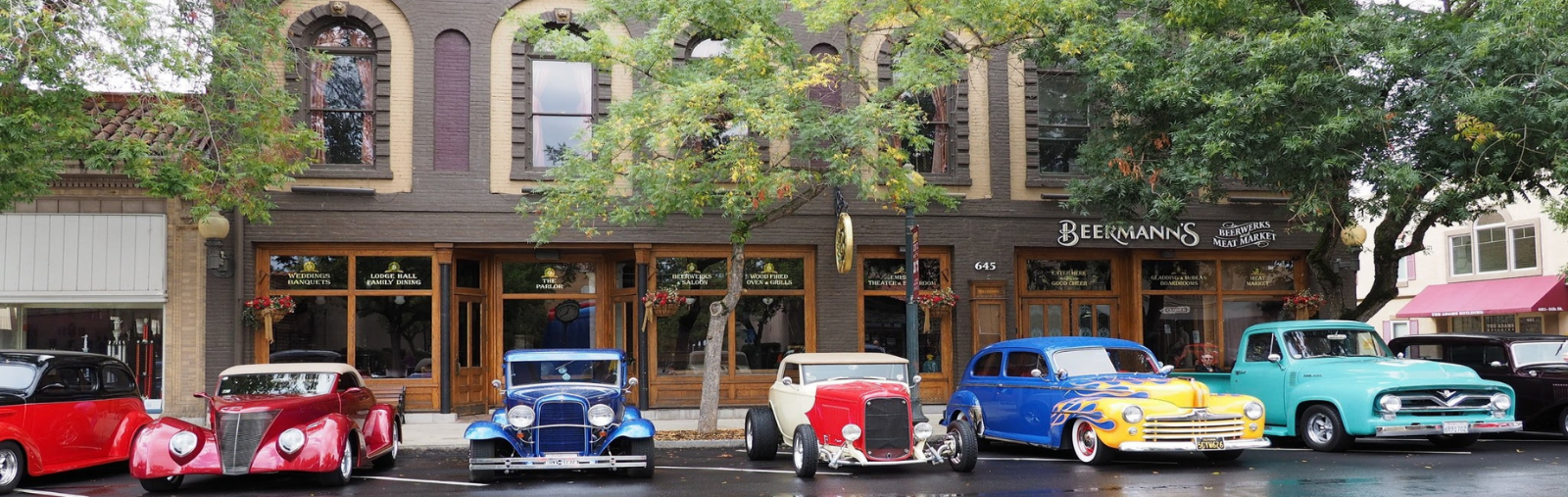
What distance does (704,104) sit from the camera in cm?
1563

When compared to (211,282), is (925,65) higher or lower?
higher

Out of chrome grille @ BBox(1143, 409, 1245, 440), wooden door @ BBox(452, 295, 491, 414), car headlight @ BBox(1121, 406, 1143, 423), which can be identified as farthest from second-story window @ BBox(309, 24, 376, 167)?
chrome grille @ BBox(1143, 409, 1245, 440)

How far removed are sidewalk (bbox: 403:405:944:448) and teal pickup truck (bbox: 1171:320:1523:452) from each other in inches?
239

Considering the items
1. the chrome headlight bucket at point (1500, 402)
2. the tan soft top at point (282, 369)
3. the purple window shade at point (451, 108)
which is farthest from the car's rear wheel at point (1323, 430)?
the purple window shade at point (451, 108)

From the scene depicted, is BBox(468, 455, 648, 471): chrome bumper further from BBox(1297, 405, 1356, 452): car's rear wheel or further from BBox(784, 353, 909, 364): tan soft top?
BBox(1297, 405, 1356, 452): car's rear wheel

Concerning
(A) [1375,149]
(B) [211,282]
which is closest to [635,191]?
(B) [211,282]

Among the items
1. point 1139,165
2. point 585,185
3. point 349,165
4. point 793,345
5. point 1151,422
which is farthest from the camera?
point 793,345

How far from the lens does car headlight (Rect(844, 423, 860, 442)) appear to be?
12.5m

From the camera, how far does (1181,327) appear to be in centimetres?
2267

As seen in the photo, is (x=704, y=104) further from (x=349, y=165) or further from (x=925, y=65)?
(x=349, y=165)

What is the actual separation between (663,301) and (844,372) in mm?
6843

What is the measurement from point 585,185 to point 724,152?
1.92 m

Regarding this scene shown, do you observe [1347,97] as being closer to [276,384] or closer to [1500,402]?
[1500,402]

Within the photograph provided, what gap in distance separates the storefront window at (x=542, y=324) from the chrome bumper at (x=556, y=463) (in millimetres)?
9087
